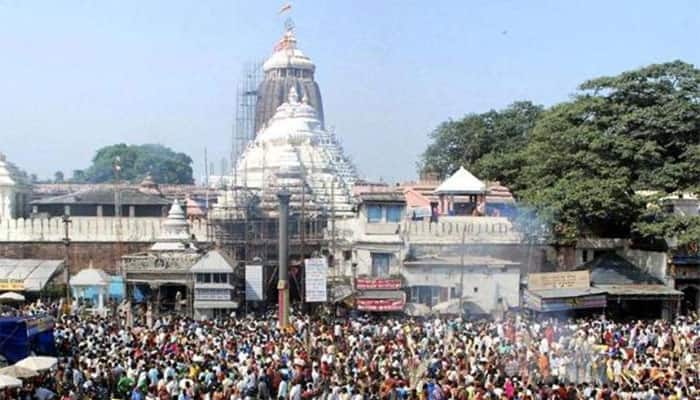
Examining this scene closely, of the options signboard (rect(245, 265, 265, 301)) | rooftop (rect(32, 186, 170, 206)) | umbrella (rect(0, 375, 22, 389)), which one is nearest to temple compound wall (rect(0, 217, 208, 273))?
rooftop (rect(32, 186, 170, 206))

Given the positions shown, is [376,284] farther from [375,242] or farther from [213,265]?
[213,265]

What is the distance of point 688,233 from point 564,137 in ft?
20.5

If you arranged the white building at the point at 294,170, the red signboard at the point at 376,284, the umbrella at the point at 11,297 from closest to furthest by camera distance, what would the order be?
1. the umbrella at the point at 11,297
2. the red signboard at the point at 376,284
3. the white building at the point at 294,170

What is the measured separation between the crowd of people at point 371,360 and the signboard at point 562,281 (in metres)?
3.22

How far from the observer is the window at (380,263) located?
108 feet

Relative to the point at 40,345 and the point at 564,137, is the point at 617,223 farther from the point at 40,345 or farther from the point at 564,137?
the point at 40,345

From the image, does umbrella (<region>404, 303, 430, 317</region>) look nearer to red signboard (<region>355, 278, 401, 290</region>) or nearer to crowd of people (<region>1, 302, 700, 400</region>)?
red signboard (<region>355, 278, 401, 290</region>)

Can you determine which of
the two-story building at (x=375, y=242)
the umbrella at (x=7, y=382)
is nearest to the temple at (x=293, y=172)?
the two-story building at (x=375, y=242)

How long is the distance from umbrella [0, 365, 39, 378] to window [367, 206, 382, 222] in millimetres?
19513

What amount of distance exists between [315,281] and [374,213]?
210 inches

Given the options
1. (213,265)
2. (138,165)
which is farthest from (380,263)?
(138,165)

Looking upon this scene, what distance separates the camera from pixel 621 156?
1325 inches

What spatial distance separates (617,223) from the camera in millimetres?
34625

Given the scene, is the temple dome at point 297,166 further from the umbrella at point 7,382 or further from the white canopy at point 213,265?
the umbrella at point 7,382
